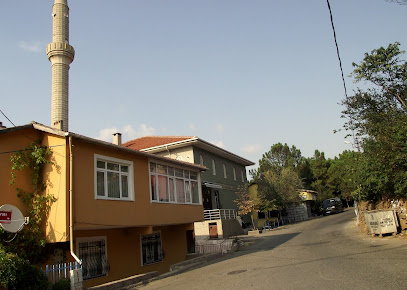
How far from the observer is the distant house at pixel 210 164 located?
2767cm

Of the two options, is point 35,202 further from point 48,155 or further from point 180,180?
point 180,180

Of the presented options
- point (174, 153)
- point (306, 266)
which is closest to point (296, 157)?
point (174, 153)

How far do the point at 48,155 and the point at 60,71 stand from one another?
1723 centimetres

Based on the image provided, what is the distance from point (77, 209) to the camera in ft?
35.9

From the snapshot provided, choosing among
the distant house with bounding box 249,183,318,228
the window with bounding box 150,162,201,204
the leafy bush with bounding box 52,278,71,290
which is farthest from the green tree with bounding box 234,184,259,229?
the leafy bush with bounding box 52,278,71,290

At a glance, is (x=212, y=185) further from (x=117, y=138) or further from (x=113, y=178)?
(x=113, y=178)

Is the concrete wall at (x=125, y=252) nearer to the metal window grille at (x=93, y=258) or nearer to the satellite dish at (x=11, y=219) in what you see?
the metal window grille at (x=93, y=258)

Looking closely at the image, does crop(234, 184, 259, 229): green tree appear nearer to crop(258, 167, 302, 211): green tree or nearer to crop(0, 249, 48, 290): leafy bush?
crop(258, 167, 302, 211): green tree

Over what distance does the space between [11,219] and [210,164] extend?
22.6 m

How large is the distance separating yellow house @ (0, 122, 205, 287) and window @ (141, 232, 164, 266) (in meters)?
0.02

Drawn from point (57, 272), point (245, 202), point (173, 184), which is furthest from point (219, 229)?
point (57, 272)

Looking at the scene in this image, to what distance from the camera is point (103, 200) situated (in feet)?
39.6

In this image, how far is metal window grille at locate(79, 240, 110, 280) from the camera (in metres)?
12.2

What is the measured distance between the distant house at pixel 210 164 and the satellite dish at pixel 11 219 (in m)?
17.1
